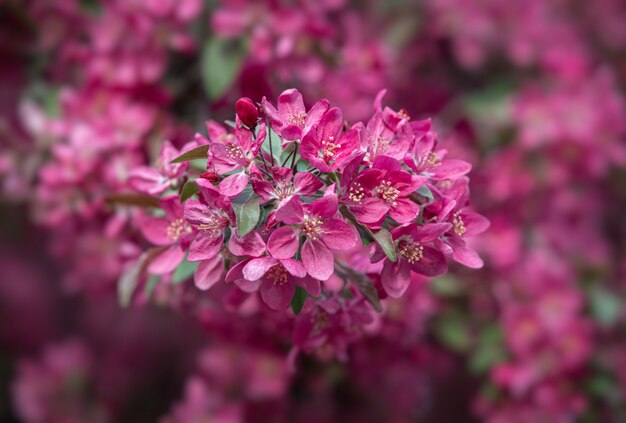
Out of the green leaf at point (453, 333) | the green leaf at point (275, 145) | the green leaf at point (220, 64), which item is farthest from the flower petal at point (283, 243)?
the green leaf at point (453, 333)

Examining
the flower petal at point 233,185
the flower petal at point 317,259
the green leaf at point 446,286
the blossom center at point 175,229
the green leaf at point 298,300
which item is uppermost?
the flower petal at point 233,185

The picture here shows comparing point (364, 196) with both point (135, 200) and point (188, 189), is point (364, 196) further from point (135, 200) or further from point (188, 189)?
point (135, 200)

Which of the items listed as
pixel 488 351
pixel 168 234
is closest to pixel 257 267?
pixel 168 234

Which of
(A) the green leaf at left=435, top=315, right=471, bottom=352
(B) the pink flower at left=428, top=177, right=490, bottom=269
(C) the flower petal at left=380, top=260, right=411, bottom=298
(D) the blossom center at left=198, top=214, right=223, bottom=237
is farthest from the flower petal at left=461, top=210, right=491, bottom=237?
(A) the green leaf at left=435, top=315, right=471, bottom=352

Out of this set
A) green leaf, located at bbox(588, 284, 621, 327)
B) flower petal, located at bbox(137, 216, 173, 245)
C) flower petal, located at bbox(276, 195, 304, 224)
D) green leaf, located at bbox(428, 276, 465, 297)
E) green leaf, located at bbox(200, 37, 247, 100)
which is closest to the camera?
flower petal, located at bbox(276, 195, 304, 224)

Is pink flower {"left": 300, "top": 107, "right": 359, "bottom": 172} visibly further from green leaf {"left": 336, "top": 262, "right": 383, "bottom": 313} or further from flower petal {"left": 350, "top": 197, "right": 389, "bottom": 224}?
green leaf {"left": 336, "top": 262, "right": 383, "bottom": 313}

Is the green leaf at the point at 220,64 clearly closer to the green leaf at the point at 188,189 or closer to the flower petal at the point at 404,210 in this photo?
the green leaf at the point at 188,189

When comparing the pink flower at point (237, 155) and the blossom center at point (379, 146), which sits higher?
the blossom center at point (379, 146)
